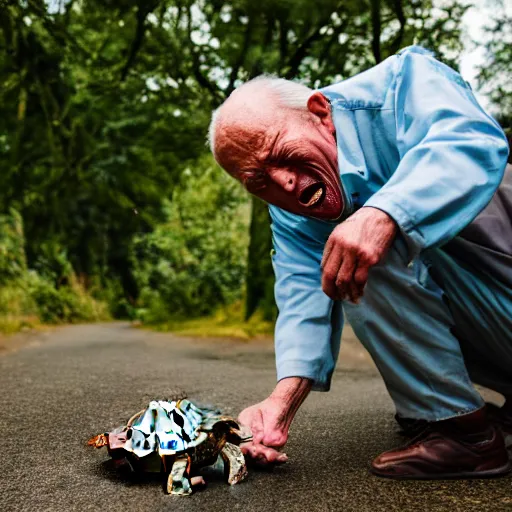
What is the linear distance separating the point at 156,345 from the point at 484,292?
561 cm

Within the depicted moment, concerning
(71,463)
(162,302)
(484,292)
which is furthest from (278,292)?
(162,302)

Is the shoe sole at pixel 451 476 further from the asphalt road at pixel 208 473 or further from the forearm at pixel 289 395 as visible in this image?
the forearm at pixel 289 395

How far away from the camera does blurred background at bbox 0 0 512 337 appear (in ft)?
23.7

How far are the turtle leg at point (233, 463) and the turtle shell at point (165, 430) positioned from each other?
63 mm

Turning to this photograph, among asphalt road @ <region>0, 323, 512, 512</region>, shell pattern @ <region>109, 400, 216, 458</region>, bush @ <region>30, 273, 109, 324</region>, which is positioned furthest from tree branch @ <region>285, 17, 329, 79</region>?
bush @ <region>30, 273, 109, 324</region>

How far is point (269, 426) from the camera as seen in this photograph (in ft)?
5.61

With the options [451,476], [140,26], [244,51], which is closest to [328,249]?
[451,476]

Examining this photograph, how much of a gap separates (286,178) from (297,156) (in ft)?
0.22

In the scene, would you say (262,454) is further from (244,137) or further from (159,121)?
(159,121)

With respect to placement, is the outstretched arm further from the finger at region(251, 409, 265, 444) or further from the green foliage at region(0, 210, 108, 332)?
the green foliage at region(0, 210, 108, 332)

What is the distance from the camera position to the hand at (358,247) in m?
1.38

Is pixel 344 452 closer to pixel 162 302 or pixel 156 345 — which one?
pixel 156 345

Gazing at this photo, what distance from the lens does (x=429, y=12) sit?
22.7 feet

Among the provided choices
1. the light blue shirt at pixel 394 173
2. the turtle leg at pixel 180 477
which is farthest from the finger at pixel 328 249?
the turtle leg at pixel 180 477
